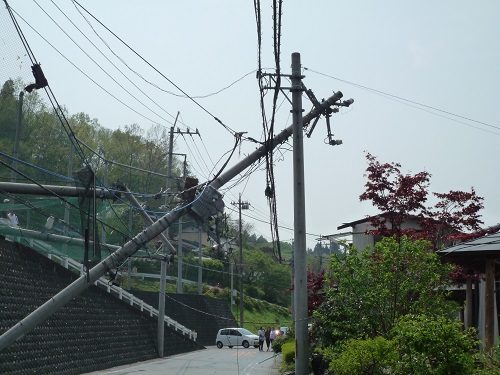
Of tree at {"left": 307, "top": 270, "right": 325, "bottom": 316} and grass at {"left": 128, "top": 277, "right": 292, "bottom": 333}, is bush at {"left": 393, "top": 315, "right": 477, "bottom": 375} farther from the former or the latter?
grass at {"left": 128, "top": 277, "right": 292, "bottom": 333}

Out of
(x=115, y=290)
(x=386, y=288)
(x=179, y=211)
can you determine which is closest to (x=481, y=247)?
(x=386, y=288)

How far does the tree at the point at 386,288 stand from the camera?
1532cm

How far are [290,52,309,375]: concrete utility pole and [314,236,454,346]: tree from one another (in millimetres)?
783

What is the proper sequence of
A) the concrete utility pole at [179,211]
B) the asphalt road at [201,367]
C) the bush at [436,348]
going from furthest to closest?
the asphalt road at [201,367] → the concrete utility pole at [179,211] → the bush at [436,348]

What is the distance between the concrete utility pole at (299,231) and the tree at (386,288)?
2.57 ft

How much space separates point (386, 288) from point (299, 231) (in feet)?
7.59

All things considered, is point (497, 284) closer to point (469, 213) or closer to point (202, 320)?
point (469, 213)

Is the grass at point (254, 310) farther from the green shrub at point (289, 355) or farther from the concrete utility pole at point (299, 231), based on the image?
the concrete utility pole at point (299, 231)

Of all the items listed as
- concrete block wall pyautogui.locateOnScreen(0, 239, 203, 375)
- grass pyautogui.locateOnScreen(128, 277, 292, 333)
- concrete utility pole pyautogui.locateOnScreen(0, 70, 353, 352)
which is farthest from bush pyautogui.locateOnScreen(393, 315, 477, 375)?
grass pyautogui.locateOnScreen(128, 277, 292, 333)

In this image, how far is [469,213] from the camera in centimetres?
2319

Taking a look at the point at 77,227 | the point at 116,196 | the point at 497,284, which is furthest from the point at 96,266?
the point at 497,284

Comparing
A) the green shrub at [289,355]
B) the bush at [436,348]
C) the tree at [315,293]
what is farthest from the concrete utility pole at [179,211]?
the green shrub at [289,355]

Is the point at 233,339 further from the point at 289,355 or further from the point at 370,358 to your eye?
the point at 370,358

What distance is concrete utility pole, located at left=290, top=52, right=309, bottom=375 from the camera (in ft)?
51.7
